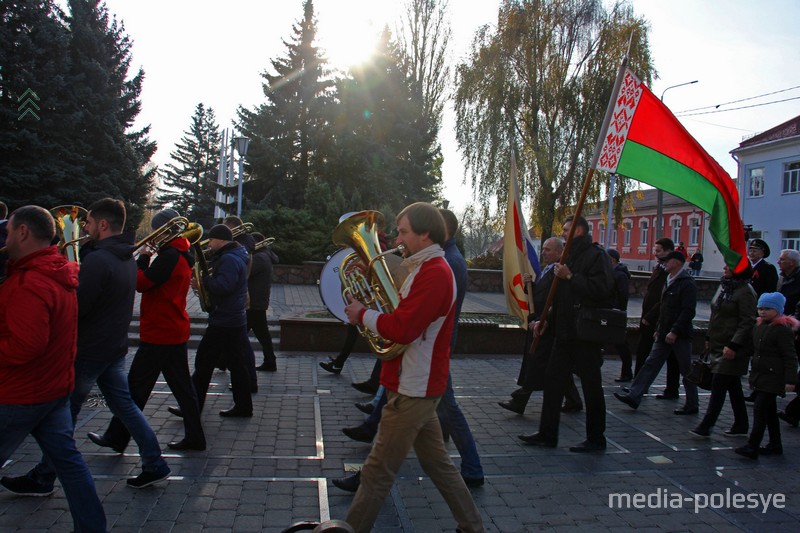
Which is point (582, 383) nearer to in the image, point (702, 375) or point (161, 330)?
point (702, 375)

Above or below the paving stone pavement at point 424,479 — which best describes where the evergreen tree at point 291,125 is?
above

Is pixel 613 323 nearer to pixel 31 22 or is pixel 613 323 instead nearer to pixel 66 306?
pixel 66 306

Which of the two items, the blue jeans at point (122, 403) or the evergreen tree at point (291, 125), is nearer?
the blue jeans at point (122, 403)

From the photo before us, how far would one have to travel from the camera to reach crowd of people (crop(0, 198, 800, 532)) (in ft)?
9.98

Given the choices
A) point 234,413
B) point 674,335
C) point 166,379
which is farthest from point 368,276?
point 674,335

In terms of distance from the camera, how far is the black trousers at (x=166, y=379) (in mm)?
4637

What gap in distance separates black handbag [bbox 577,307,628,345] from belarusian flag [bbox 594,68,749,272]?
1251 mm

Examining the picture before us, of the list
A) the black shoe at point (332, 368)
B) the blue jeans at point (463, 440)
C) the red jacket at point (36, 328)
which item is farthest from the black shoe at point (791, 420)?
the red jacket at point (36, 328)

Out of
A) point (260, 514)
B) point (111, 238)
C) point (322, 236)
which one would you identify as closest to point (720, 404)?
point (260, 514)

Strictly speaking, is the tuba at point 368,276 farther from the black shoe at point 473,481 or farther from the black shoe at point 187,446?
the black shoe at point 187,446

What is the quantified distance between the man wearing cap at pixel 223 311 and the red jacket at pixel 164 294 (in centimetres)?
58

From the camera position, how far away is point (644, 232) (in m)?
54.6

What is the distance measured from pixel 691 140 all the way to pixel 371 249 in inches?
136

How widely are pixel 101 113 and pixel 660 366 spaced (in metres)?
25.6
